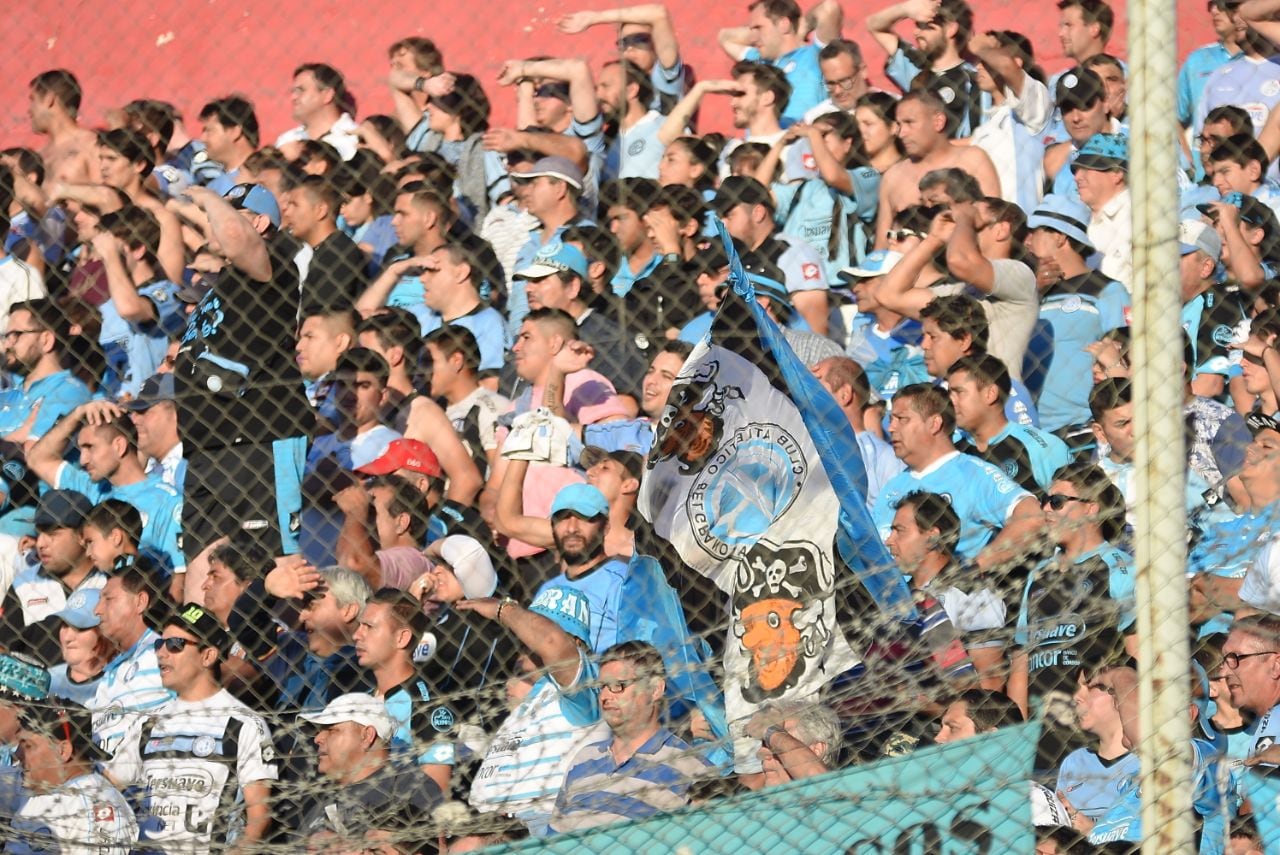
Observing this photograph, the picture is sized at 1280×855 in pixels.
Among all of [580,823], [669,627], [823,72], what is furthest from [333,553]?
[823,72]

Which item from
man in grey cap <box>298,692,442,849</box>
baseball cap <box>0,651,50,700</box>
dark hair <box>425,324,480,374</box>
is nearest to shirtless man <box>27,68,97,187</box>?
dark hair <box>425,324,480,374</box>

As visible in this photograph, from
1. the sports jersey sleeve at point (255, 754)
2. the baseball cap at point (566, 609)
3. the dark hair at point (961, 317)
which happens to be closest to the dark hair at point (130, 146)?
the baseball cap at point (566, 609)

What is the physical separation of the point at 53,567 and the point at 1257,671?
11.3 feet

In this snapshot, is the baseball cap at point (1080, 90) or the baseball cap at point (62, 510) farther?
the baseball cap at point (1080, 90)

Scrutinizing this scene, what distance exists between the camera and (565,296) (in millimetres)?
6555

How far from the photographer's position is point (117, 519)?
6.34 m

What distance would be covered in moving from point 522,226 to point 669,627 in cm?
230

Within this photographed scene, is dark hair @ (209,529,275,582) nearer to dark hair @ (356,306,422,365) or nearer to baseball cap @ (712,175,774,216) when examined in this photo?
dark hair @ (356,306,422,365)

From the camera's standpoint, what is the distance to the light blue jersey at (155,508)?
249 inches

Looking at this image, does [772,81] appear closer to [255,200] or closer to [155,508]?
[255,200]

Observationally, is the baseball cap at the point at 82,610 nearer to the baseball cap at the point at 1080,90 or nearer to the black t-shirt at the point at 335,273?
the black t-shirt at the point at 335,273

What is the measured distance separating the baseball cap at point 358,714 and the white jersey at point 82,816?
1.55 feet

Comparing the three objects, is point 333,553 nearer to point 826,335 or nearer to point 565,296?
point 565,296

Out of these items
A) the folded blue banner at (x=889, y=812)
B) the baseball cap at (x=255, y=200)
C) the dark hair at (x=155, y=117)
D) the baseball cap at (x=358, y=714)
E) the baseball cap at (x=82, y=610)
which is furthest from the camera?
the dark hair at (x=155, y=117)
